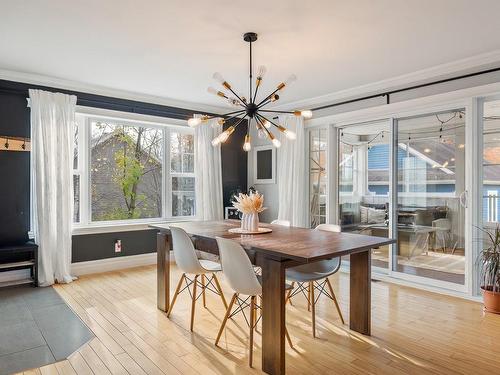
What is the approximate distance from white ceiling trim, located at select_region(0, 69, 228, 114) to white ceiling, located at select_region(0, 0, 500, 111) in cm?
16

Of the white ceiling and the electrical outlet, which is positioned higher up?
the white ceiling

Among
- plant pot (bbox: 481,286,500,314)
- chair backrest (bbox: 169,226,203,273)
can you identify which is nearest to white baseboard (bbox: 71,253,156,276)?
chair backrest (bbox: 169,226,203,273)

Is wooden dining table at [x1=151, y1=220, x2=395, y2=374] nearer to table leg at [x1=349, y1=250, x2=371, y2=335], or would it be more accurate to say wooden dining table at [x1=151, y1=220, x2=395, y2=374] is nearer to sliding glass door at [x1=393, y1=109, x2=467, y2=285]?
table leg at [x1=349, y1=250, x2=371, y2=335]

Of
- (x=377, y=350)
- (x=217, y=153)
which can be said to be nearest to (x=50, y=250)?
(x=217, y=153)

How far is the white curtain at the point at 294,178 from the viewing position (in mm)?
5160

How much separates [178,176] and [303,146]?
2.00m

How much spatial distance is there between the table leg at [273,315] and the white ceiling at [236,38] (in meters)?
1.81

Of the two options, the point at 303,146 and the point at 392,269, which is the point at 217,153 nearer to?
the point at 303,146

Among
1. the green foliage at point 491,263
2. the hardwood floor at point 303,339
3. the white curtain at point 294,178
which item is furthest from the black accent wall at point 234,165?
the green foliage at point 491,263

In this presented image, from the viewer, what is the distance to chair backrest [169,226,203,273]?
288cm

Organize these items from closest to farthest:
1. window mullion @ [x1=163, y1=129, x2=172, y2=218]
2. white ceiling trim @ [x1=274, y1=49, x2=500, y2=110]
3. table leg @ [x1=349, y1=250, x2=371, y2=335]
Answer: table leg @ [x1=349, y1=250, x2=371, y2=335] < white ceiling trim @ [x1=274, y1=49, x2=500, y2=110] < window mullion @ [x1=163, y1=129, x2=172, y2=218]

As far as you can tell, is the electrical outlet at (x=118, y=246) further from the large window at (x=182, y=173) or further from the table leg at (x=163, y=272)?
the table leg at (x=163, y=272)

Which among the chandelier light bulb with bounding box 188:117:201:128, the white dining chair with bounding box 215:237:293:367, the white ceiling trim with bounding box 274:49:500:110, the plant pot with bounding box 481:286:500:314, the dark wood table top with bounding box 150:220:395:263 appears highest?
the white ceiling trim with bounding box 274:49:500:110

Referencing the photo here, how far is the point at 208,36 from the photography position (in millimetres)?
3004
